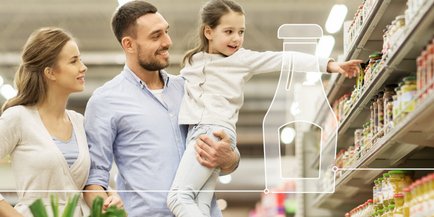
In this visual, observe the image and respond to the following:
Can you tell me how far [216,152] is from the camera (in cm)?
354

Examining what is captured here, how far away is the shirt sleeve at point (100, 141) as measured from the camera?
12.0ft

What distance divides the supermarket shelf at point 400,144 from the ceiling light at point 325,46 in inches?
20.0

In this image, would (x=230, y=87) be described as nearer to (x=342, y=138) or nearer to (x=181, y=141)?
(x=181, y=141)

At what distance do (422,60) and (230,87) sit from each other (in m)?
0.86

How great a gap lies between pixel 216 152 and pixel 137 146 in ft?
1.17

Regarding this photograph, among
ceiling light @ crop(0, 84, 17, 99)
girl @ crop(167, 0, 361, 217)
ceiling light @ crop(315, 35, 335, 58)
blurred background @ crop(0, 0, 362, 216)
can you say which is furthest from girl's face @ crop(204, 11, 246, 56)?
ceiling light @ crop(0, 84, 17, 99)

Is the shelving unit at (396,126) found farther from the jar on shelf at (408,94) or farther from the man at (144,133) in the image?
the man at (144,133)

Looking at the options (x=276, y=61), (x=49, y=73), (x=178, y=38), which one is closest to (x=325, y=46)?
(x=276, y=61)

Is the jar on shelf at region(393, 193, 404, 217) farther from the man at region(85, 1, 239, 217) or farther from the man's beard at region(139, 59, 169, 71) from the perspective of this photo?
the man's beard at region(139, 59, 169, 71)

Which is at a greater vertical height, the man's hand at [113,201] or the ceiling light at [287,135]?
the ceiling light at [287,135]

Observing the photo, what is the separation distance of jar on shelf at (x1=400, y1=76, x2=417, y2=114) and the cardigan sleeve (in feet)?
4.97

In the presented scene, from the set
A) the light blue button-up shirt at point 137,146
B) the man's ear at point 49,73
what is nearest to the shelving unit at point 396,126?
the light blue button-up shirt at point 137,146

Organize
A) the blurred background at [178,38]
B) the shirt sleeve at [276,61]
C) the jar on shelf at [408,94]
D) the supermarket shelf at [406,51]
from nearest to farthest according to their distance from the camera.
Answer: the supermarket shelf at [406,51], the jar on shelf at [408,94], the shirt sleeve at [276,61], the blurred background at [178,38]

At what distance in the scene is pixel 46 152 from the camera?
355 cm
